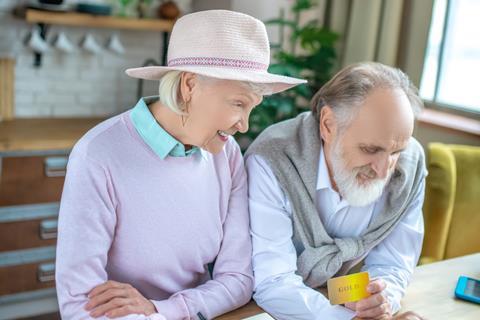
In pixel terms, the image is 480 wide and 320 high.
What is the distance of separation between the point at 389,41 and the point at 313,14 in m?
0.59

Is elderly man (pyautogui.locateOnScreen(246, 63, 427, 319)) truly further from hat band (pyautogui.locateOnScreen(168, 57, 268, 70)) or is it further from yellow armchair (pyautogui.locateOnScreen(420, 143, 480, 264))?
yellow armchair (pyautogui.locateOnScreen(420, 143, 480, 264))

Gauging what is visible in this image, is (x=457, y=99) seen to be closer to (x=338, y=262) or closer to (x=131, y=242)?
(x=338, y=262)

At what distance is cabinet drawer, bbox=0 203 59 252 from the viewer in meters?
2.73

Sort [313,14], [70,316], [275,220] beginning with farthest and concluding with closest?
[313,14]
[275,220]
[70,316]

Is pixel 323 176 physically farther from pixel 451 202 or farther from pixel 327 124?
pixel 451 202

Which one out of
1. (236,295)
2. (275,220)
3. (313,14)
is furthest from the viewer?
(313,14)

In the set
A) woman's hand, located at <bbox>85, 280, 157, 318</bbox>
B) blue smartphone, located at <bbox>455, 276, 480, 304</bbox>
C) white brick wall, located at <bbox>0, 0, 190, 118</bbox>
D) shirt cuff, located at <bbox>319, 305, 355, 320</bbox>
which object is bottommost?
shirt cuff, located at <bbox>319, 305, 355, 320</bbox>

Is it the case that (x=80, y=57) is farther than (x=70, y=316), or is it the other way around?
(x=80, y=57)

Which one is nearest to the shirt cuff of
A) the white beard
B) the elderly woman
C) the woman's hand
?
the elderly woman

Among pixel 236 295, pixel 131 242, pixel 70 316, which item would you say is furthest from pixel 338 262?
pixel 70 316

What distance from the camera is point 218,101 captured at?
1.34 m

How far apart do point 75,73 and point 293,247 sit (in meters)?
2.09

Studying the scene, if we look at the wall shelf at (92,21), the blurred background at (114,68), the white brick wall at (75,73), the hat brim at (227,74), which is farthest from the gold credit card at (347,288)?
the white brick wall at (75,73)

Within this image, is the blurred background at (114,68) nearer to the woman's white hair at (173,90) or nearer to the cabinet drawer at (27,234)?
the cabinet drawer at (27,234)
